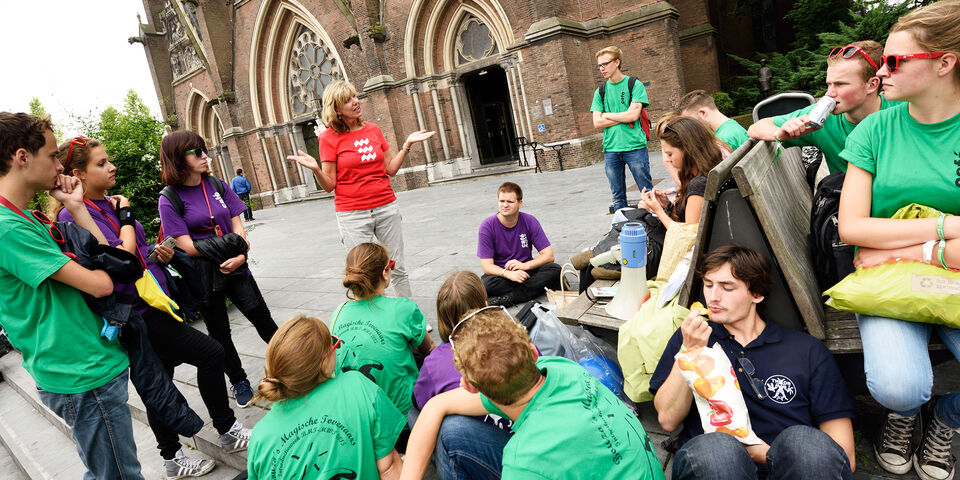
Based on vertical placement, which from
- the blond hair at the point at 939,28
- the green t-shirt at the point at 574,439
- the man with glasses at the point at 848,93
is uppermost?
the blond hair at the point at 939,28

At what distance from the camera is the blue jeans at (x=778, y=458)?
1.58 metres

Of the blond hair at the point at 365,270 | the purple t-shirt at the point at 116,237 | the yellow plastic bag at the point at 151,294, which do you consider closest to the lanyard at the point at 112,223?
the purple t-shirt at the point at 116,237

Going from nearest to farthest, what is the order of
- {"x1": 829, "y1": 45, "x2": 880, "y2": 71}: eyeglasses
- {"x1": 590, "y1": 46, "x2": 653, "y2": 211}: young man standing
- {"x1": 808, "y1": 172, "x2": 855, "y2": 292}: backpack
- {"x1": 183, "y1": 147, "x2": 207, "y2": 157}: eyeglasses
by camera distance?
{"x1": 808, "y1": 172, "x2": 855, "y2": 292}: backpack
{"x1": 829, "y1": 45, "x2": 880, "y2": 71}: eyeglasses
{"x1": 183, "y1": 147, "x2": 207, "y2": 157}: eyeglasses
{"x1": 590, "y1": 46, "x2": 653, "y2": 211}: young man standing

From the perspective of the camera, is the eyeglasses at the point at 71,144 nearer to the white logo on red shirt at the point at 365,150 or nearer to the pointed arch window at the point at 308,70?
the white logo on red shirt at the point at 365,150

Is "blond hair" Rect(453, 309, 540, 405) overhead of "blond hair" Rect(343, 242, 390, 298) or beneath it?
beneath

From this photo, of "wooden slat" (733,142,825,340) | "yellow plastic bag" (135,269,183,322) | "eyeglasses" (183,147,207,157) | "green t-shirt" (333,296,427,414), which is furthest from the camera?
"eyeglasses" (183,147,207,157)

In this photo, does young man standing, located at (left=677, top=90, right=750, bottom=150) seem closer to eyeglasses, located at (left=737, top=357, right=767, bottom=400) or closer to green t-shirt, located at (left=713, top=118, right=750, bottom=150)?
green t-shirt, located at (left=713, top=118, right=750, bottom=150)

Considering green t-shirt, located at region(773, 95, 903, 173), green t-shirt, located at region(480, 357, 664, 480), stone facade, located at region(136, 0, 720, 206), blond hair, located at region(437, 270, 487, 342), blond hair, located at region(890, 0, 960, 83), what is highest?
stone facade, located at region(136, 0, 720, 206)

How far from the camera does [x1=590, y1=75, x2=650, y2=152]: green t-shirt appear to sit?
5.59m

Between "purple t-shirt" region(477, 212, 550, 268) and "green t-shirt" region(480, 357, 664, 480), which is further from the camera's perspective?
"purple t-shirt" region(477, 212, 550, 268)

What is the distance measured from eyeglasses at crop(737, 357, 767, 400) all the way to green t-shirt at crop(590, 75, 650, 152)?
158 inches

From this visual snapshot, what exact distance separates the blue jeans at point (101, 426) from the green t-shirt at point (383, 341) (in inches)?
42.8

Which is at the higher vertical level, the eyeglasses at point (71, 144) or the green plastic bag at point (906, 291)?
the eyeglasses at point (71, 144)

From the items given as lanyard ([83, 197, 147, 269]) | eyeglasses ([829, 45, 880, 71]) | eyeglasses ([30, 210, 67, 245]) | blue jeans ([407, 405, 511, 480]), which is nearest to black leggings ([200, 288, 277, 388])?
lanyard ([83, 197, 147, 269])
